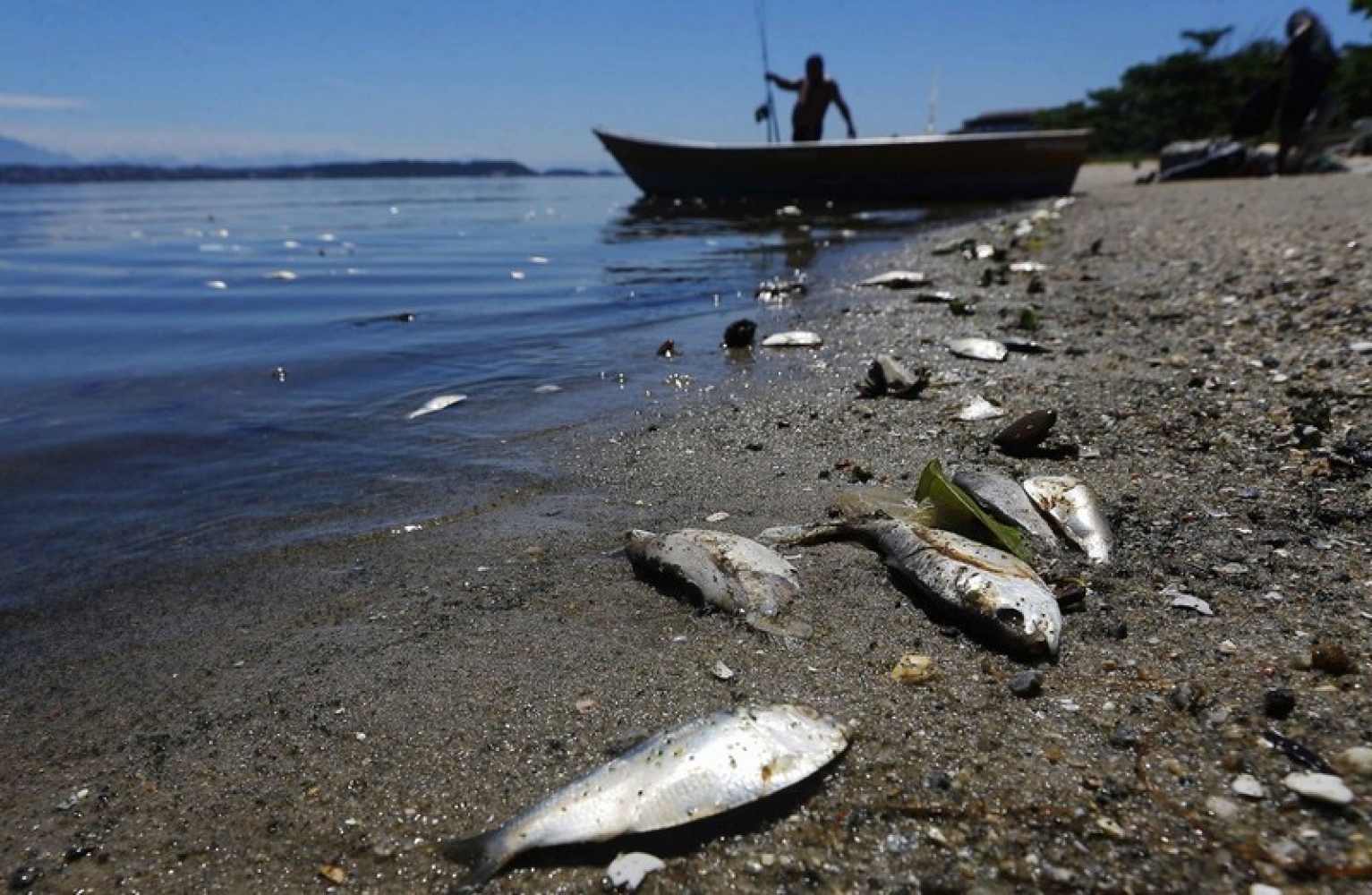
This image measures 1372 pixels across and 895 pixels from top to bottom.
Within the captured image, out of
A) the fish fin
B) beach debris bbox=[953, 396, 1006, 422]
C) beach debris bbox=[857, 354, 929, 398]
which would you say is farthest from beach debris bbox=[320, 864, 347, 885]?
beach debris bbox=[857, 354, 929, 398]

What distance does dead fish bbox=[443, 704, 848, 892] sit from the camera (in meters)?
1.83

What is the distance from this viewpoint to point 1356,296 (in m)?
6.02

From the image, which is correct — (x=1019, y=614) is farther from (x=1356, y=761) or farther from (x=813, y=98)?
(x=813, y=98)

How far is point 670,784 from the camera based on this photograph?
1.89m

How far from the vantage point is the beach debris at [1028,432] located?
13.3 feet

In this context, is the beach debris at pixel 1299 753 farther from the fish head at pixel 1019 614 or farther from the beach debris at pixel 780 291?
the beach debris at pixel 780 291

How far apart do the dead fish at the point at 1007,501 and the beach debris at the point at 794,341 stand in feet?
11.2

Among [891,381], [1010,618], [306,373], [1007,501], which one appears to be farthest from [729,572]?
[306,373]

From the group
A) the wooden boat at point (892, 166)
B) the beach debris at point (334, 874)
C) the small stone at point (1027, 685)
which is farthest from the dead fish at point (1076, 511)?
the wooden boat at point (892, 166)

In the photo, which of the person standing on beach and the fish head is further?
the person standing on beach

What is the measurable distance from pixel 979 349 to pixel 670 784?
4.78m

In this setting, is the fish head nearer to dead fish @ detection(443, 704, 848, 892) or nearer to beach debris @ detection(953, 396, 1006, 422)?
dead fish @ detection(443, 704, 848, 892)

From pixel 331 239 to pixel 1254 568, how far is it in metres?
19.2

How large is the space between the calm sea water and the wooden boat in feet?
14.3
